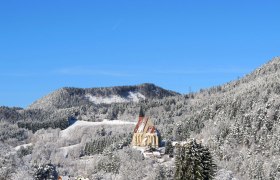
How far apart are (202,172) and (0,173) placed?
65.4 metres

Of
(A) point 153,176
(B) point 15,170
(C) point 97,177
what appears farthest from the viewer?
(C) point 97,177

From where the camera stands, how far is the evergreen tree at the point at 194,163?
8512 cm

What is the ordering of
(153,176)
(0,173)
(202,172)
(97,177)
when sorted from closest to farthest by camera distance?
(202,172) → (0,173) → (153,176) → (97,177)

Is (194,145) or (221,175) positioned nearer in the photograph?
(194,145)

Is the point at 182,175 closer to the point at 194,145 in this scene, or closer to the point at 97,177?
the point at 194,145

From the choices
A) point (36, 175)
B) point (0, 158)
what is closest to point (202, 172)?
point (36, 175)

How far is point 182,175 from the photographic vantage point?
86188mm

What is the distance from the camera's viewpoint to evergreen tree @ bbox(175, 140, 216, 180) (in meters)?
85.1

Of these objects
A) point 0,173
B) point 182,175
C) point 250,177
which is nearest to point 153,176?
point 250,177

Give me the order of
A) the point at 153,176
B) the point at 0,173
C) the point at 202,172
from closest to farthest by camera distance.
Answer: the point at 202,172
the point at 0,173
the point at 153,176

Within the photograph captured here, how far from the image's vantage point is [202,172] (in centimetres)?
8531

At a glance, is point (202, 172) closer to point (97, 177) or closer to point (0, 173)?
point (0, 173)

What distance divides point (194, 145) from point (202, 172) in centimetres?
393

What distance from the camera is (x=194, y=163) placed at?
8519cm
